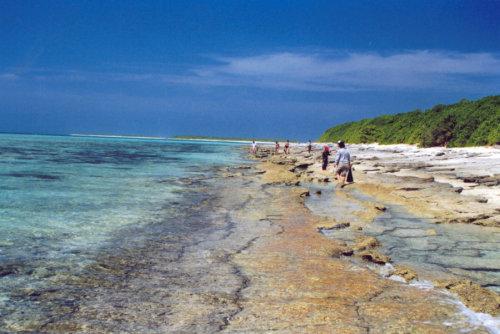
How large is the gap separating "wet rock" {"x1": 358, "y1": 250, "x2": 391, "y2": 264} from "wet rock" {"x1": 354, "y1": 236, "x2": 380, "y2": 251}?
38 cm

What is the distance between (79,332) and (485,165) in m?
21.1

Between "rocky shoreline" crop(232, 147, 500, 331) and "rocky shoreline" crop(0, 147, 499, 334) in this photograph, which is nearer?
"rocky shoreline" crop(0, 147, 499, 334)

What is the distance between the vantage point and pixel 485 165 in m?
21.3

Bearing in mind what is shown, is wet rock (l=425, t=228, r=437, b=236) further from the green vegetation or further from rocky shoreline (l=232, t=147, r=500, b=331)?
the green vegetation

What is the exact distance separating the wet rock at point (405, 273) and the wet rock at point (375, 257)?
0.34m

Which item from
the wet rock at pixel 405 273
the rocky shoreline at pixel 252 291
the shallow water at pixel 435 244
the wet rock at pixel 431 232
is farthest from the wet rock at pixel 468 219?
the wet rock at pixel 405 273

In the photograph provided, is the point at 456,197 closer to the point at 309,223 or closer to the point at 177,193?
the point at 309,223

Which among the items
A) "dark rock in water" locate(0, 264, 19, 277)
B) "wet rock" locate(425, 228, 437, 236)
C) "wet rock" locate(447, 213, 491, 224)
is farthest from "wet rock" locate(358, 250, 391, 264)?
"dark rock in water" locate(0, 264, 19, 277)

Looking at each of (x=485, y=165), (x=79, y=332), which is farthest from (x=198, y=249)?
(x=485, y=165)

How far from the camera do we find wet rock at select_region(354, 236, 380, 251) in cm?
795

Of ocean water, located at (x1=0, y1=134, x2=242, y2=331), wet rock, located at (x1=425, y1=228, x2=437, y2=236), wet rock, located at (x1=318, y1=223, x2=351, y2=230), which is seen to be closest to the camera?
ocean water, located at (x1=0, y1=134, x2=242, y2=331)

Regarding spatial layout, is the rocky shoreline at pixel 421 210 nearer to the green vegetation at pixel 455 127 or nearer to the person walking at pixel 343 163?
the person walking at pixel 343 163

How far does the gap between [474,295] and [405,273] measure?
108 centimetres

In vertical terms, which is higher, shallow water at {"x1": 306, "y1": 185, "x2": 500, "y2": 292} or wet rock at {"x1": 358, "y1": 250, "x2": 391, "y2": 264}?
wet rock at {"x1": 358, "y1": 250, "x2": 391, "y2": 264}
